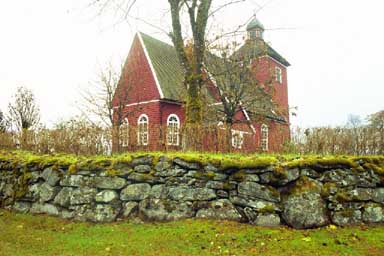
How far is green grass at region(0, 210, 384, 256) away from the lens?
659cm

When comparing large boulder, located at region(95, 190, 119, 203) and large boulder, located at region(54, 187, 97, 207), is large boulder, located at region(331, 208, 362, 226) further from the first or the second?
large boulder, located at region(54, 187, 97, 207)

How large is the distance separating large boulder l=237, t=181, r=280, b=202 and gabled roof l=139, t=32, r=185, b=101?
14.8m

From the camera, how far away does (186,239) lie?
23.4 ft

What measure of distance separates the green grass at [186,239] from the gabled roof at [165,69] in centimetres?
1523

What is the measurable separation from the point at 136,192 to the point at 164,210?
79 centimetres

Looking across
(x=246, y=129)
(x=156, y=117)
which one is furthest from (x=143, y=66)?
(x=246, y=129)

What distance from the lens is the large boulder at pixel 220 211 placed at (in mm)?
8023

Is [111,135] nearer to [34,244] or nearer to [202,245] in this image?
[34,244]

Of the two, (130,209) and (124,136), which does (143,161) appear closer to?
(130,209)

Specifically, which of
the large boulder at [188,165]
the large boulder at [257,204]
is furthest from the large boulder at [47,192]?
the large boulder at [257,204]

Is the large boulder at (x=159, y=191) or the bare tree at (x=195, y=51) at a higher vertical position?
the bare tree at (x=195, y=51)

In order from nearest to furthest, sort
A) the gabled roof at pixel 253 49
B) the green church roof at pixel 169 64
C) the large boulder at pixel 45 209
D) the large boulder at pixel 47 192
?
the large boulder at pixel 45 209
the large boulder at pixel 47 192
the gabled roof at pixel 253 49
the green church roof at pixel 169 64

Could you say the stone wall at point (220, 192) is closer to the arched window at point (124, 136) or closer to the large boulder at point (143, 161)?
the large boulder at point (143, 161)

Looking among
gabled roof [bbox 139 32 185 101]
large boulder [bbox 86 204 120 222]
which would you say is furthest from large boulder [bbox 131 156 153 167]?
gabled roof [bbox 139 32 185 101]
